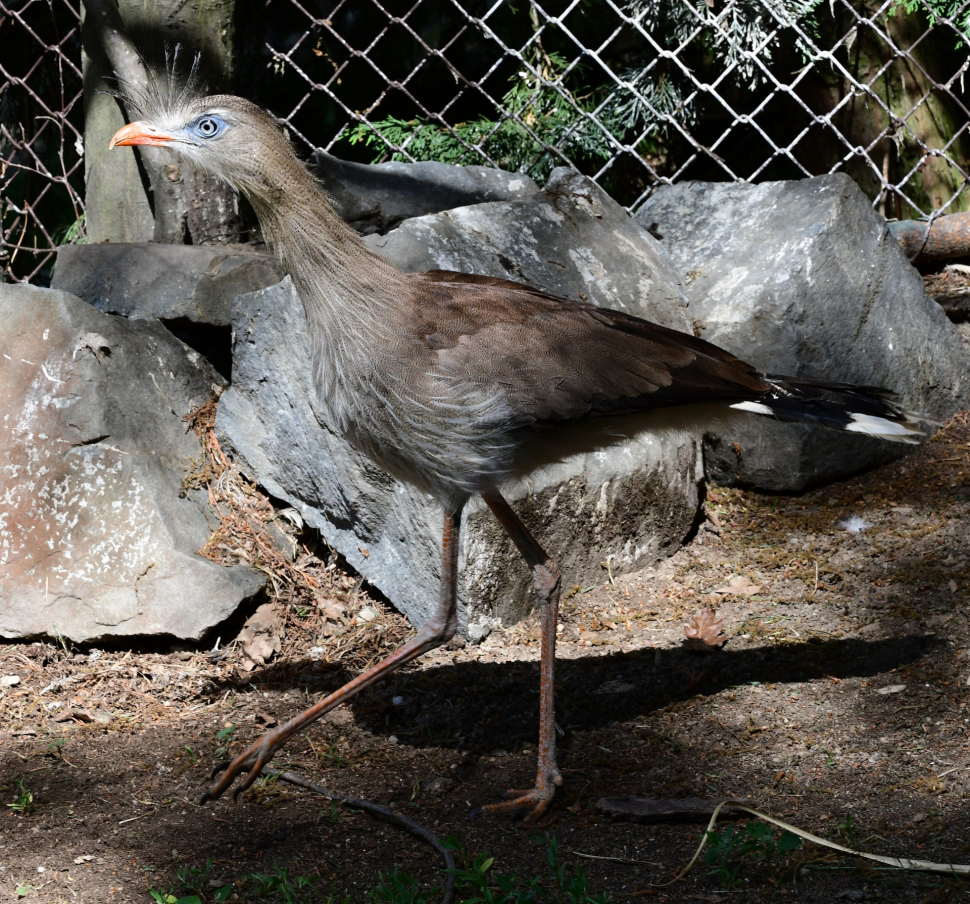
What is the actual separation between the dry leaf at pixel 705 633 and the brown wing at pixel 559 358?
33.7 inches

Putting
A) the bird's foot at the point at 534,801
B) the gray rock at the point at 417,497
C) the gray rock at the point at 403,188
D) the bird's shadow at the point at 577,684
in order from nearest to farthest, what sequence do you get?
1. the bird's foot at the point at 534,801
2. the bird's shadow at the point at 577,684
3. the gray rock at the point at 417,497
4. the gray rock at the point at 403,188

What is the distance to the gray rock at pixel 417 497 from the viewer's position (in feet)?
12.0

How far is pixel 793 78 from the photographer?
5.57m

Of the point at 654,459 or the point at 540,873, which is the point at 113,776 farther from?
the point at 654,459

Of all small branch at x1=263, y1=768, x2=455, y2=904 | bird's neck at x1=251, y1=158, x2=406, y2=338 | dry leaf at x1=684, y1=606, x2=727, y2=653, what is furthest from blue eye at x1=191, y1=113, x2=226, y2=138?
dry leaf at x1=684, y1=606, x2=727, y2=653

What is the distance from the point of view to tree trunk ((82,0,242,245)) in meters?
4.57

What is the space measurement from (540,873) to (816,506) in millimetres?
2380

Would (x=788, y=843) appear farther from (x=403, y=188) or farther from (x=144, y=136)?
(x=403, y=188)

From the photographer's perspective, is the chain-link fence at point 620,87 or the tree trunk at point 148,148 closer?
the tree trunk at point 148,148

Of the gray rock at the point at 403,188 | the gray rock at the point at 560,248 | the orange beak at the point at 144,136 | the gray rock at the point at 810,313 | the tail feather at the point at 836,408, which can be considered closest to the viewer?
the orange beak at the point at 144,136

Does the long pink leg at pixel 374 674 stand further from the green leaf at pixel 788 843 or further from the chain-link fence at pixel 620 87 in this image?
the chain-link fence at pixel 620 87

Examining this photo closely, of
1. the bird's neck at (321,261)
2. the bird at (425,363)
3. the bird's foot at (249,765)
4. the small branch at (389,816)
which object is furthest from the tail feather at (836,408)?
the bird's foot at (249,765)

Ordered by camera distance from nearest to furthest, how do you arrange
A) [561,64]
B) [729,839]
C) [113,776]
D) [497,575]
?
1. [729,839]
2. [113,776]
3. [497,575]
4. [561,64]

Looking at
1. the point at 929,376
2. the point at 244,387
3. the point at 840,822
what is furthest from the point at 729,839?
the point at 929,376
